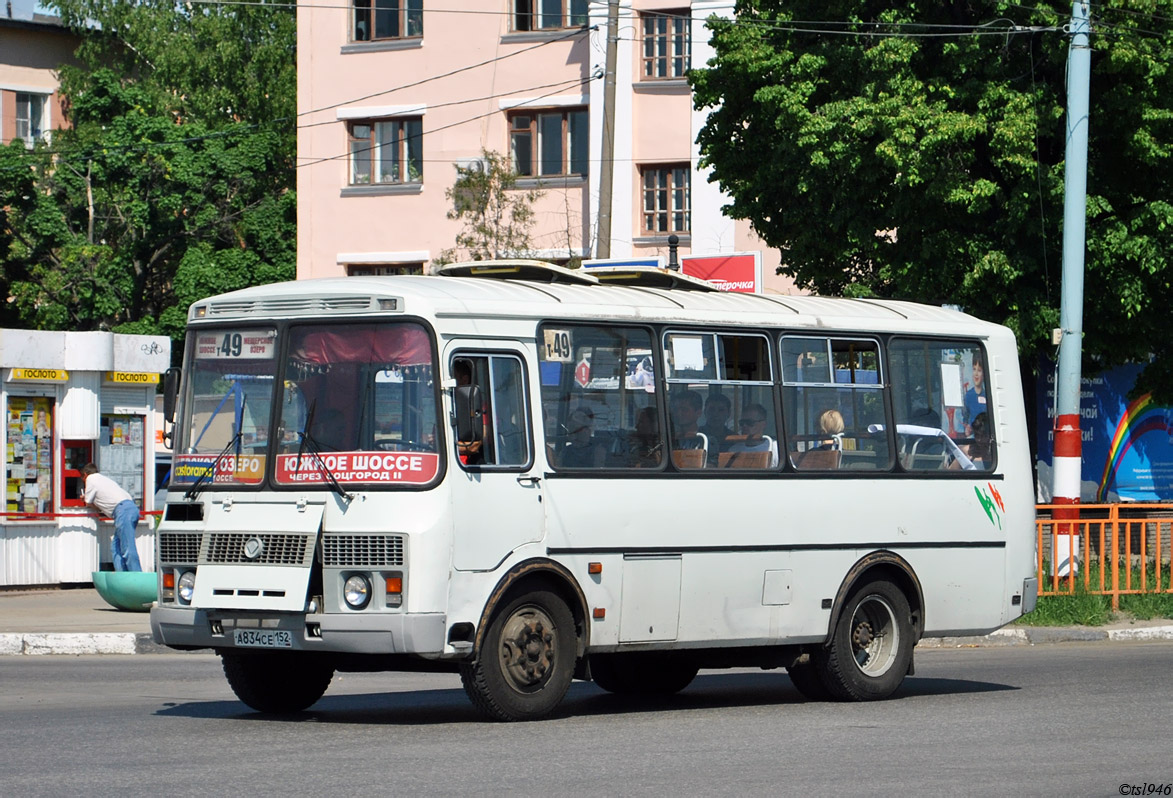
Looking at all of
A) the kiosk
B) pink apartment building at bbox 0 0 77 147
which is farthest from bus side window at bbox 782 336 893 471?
pink apartment building at bbox 0 0 77 147

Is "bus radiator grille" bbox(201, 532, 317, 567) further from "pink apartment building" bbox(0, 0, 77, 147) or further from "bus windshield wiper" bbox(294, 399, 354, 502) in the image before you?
"pink apartment building" bbox(0, 0, 77, 147)

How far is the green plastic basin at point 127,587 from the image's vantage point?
20312 millimetres

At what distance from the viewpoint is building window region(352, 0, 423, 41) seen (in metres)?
43.4

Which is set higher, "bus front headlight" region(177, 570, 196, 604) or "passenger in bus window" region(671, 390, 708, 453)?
"passenger in bus window" region(671, 390, 708, 453)

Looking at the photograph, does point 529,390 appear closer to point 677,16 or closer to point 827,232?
point 827,232

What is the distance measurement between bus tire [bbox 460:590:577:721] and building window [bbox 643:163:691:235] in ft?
95.7

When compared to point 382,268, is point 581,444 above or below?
below

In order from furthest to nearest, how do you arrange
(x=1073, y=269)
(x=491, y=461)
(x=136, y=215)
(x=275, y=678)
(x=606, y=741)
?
(x=136, y=215)
(x=1073, y=269)
(x=275, y=678)
(x=491, y=461)
(x=606, y=741)

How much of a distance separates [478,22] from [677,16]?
6525 millimetres

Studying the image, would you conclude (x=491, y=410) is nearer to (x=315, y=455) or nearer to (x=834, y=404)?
(x=315, y=455)

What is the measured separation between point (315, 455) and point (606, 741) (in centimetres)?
233

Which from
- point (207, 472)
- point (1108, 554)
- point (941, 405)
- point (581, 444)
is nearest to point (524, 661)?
point (581, 444)

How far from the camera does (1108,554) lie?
1953cm

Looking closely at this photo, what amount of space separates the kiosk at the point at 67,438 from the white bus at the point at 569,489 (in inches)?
456
